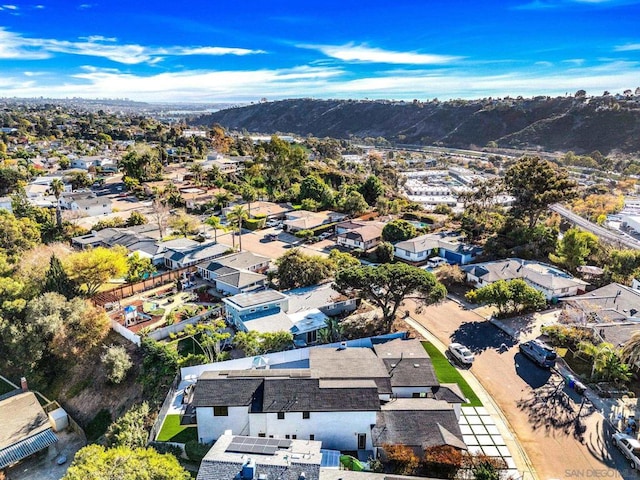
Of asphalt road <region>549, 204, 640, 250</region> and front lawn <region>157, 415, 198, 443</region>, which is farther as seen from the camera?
asphalt road <region>549, 204, 640, 250</region>

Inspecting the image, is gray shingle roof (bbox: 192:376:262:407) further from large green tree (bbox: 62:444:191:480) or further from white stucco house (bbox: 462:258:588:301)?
white stucco house (bbox: 462:258:588:301)

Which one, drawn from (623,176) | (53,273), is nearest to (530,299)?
(53,273)

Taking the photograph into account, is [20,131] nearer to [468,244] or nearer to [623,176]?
[468,244]

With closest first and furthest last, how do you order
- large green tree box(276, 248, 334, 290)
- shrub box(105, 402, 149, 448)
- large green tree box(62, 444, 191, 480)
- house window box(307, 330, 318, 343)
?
1. large green tree box(62, 444, 191, 480)
2. shrub box(105, 402, 149, 448)
3. house window box(307, 330, 318, 343)
4. large green tree box(276, 248, 334, 290)

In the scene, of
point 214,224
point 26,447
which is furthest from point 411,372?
point 214,224

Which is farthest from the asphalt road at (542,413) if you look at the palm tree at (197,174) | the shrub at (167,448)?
the palm tree at (197,174)

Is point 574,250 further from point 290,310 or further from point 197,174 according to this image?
point 197,174

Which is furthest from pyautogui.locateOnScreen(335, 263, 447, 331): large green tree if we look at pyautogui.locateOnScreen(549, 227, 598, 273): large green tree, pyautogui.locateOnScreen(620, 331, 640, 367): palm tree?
pyautogui.locateOnScreen(549, 227, 598, 273): large green tree
